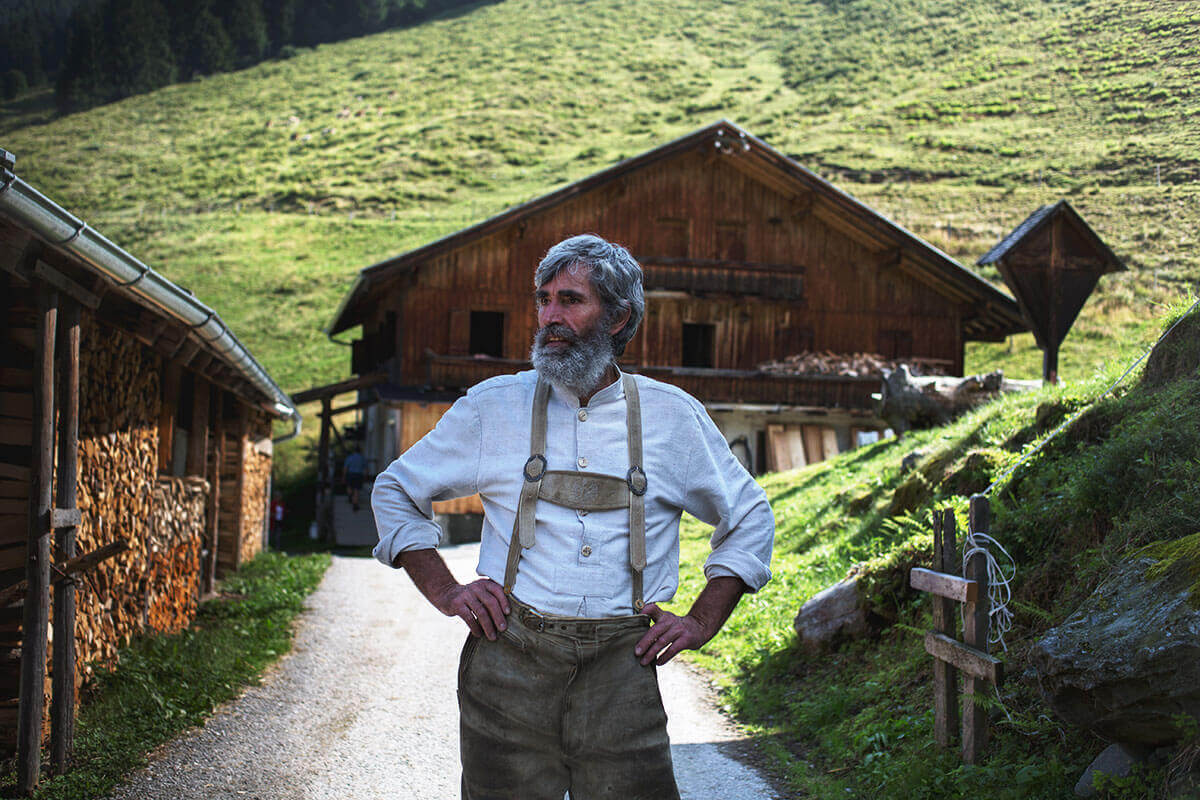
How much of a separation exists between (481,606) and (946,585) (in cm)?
299

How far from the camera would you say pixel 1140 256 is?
347 inches

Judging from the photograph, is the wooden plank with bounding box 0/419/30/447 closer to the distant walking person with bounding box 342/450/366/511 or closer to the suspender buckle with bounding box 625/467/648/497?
the suspender buckle with bounding box 625/467/648/497

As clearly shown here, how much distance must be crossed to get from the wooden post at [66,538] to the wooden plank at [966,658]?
4.79 m

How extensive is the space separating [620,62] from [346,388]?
237 ft

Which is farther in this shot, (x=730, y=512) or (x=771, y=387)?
(x=771, y=387)

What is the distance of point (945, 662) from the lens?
17.2 ft

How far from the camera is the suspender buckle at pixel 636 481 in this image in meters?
3.04

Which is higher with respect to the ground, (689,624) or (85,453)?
(85,453)

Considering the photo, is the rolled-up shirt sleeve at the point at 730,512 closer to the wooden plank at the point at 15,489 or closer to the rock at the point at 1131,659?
the rock at the point at 1131,659

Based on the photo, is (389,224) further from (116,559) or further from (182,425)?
(116,559)

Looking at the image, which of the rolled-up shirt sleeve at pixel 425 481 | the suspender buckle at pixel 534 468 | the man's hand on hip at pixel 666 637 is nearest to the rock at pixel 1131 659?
the man's hand on hip at pixel 666 637

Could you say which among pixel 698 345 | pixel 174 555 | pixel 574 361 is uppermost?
pixel 698 345

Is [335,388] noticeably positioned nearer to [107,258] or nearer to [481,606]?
[107,258]

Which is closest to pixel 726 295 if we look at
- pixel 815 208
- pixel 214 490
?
pixel 815 208
